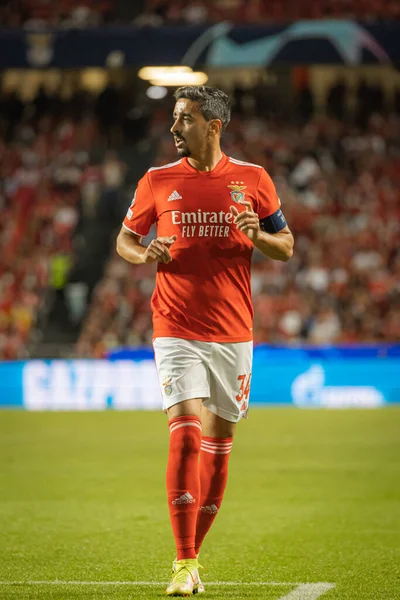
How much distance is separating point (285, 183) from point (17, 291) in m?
5.83

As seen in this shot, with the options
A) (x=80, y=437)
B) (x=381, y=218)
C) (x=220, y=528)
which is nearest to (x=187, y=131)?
(x=220, y=528)

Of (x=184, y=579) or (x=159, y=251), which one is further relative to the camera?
(x=159, y=251)

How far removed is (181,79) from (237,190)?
18.1m

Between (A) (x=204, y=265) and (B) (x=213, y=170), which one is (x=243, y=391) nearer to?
(A) (x=204, y=265)

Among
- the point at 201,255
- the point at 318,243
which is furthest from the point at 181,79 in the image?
the point at 201,255

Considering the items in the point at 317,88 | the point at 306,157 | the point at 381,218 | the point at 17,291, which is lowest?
the point at 17,291

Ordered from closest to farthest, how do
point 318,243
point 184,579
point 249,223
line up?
point 184,579
point 249,223
point 318,243

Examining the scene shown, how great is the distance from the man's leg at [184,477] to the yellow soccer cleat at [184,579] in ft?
0.10

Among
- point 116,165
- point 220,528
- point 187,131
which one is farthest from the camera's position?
point 116,165

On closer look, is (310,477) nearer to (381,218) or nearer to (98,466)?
(98,466)

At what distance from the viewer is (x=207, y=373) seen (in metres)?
5.20

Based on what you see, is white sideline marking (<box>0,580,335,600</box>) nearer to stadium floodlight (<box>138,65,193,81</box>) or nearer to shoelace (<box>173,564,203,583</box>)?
shoelace (<box>173,564,203,583</box>)

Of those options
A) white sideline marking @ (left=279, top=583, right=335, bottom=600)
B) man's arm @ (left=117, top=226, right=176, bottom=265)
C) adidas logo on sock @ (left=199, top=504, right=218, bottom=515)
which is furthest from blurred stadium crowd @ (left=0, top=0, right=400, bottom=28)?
white sideline marking @ (left=279, top=583, right=335, bottom=600)

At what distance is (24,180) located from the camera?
77.0 feet
